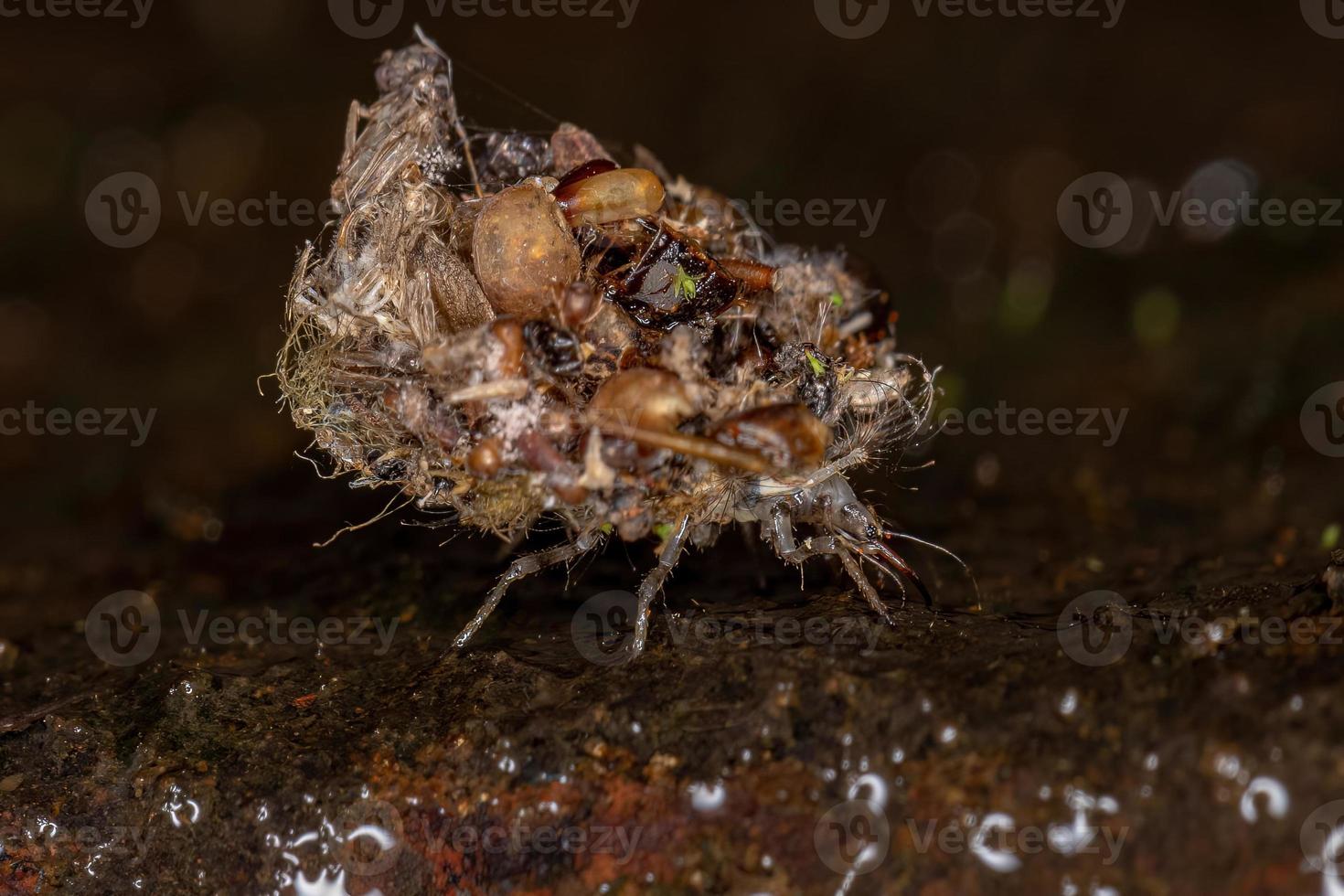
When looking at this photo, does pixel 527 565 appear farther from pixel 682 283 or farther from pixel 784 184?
pixel 784 184

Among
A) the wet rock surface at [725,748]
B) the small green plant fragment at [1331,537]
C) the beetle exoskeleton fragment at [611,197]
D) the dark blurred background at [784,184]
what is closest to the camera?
the wet rock surface at [725,748]

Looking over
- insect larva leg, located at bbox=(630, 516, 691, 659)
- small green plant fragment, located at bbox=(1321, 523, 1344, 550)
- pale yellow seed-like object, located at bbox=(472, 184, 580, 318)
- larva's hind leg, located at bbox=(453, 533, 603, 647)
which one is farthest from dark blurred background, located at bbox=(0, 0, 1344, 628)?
pale yellow seed-like object, located at bbox=(472, 184, 580, 318)

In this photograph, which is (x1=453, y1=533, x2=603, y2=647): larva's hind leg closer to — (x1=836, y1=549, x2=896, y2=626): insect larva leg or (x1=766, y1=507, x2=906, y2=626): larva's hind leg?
(x1=766, y1=507, x2=906, y2=626): larva's hind leg

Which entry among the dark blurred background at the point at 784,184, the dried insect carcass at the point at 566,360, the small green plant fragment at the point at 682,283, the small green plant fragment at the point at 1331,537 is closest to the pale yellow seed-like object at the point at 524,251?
the dried insect carcass at the point at 566,360

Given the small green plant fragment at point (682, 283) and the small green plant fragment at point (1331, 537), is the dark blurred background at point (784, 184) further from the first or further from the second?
the small green plant fragment at point (682, 283)

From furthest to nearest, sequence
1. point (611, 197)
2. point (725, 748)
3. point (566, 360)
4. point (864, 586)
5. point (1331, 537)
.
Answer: point (1331, 537) < point (864, 586) < point (611, 197) < point (566, 360) < point (725, 748)

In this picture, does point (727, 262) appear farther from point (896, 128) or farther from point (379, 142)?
point (896, 128)

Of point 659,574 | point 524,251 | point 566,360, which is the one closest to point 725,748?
point 659,574
